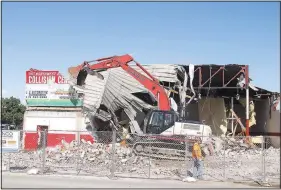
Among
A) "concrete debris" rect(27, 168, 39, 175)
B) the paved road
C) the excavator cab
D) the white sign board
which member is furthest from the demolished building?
the paved road

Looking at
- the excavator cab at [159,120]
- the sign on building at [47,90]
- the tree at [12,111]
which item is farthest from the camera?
the tree at [12,111]

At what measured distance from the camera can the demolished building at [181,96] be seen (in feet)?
70.8

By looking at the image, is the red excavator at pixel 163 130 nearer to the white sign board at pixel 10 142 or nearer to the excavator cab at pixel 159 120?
the excavator cab at pixel 159 120

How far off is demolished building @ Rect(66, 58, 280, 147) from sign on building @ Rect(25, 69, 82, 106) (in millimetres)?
2486

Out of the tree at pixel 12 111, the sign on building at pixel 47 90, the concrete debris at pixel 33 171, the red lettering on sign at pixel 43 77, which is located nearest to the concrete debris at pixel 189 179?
the concrete debris at pixel 33 171

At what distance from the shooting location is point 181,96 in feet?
76.5

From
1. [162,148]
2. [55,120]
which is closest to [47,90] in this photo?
[55,120]

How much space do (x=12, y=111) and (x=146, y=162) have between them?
6176cm

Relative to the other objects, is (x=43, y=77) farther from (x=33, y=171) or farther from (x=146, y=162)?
(x=33, y=171)

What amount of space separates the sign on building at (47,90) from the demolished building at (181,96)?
2486 millimetres

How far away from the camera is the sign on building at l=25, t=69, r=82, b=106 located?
86.4ft

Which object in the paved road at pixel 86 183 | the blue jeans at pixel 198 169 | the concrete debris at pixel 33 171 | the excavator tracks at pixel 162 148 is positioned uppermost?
the excavator tracks at pixel 162 148

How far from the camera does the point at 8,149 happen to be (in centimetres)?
1579

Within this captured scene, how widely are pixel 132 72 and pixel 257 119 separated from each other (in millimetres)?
10935
